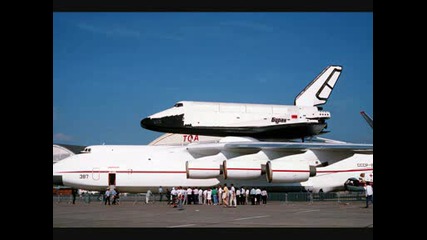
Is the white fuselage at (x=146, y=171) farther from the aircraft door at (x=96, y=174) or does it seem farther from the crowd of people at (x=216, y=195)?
the crowd of people at (x=216, y=195)

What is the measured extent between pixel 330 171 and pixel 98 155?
33.8 feet

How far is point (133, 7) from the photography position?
30.4 feet

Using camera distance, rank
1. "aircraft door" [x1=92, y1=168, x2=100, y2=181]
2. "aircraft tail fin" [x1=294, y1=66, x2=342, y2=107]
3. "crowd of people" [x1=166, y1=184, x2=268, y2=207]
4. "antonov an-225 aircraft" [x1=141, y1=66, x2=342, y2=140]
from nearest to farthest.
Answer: "antonov an-225 aircraft" [x1=141, y1=66, x2=342, y2=140], "crowd of people" [x1=166, y1=184, x2=268, y2=207], "aircraft door" [x1=92, y1=168, x2=100, y2=181], "aircraft tail fin" [x1=294, y1=66, x2=342, y2=107]

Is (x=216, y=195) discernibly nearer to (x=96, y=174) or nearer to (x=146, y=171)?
(x=146, y=171)

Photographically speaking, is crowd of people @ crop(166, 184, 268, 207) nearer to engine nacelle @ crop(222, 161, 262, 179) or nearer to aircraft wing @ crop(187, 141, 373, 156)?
engine nacelle @ crop(222, 161, 262, 179)

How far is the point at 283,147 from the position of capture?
2375 cm

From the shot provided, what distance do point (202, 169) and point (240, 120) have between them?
263 centimetres

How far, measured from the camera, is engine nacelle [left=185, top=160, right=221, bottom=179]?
23.5 meters

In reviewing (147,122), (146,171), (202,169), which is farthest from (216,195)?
(147,122)

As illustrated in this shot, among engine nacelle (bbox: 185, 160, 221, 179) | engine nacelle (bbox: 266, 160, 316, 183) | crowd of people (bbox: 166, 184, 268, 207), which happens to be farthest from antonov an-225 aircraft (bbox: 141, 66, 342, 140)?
crowd of people (bbox: 166, 184, 268, 207)

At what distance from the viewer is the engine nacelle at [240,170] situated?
2333 cm

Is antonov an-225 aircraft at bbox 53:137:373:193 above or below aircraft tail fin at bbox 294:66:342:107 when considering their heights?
below
